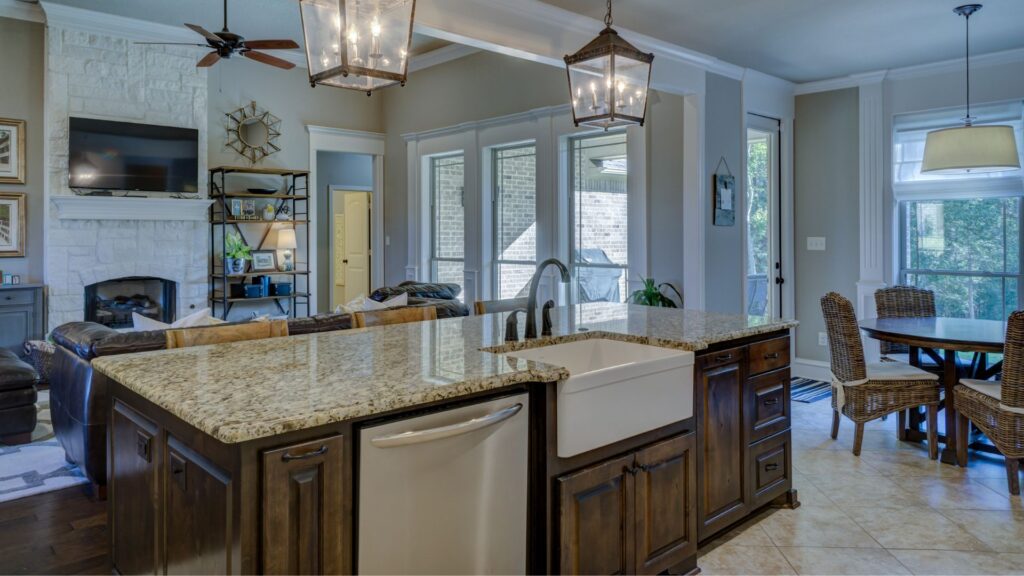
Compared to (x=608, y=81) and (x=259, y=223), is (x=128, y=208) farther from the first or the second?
(x=608, y=81)

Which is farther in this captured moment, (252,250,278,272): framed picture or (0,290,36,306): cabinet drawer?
(252,250,278,272): framed picture

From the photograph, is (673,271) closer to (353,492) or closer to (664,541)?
(664,541)

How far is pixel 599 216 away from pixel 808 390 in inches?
92.5

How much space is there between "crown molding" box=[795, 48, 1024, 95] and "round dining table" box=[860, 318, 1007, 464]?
224 cm

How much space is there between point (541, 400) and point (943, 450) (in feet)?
10.1

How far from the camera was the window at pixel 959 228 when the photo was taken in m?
5.02

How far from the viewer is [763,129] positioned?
586 centimetres

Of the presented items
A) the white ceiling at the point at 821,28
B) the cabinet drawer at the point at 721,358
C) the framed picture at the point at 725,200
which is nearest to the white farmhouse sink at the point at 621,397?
the cabinet drawer at the point at 721,358

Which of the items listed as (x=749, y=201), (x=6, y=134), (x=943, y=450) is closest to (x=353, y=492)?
(x=943, y=450)

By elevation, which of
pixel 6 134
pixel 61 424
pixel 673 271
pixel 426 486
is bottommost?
pixel 61 424

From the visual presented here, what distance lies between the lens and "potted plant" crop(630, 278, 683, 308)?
486 centimetres

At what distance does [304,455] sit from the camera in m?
1.43

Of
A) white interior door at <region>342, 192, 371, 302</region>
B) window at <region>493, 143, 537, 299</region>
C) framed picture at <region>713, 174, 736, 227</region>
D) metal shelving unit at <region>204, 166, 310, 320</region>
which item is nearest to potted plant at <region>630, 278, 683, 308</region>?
framed picture at <region>713, 174, 736, 227</region>

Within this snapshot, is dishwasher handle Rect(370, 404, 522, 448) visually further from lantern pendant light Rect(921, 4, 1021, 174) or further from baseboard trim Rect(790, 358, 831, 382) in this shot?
baseboard trim Rect(790, 358, 831, 382)
